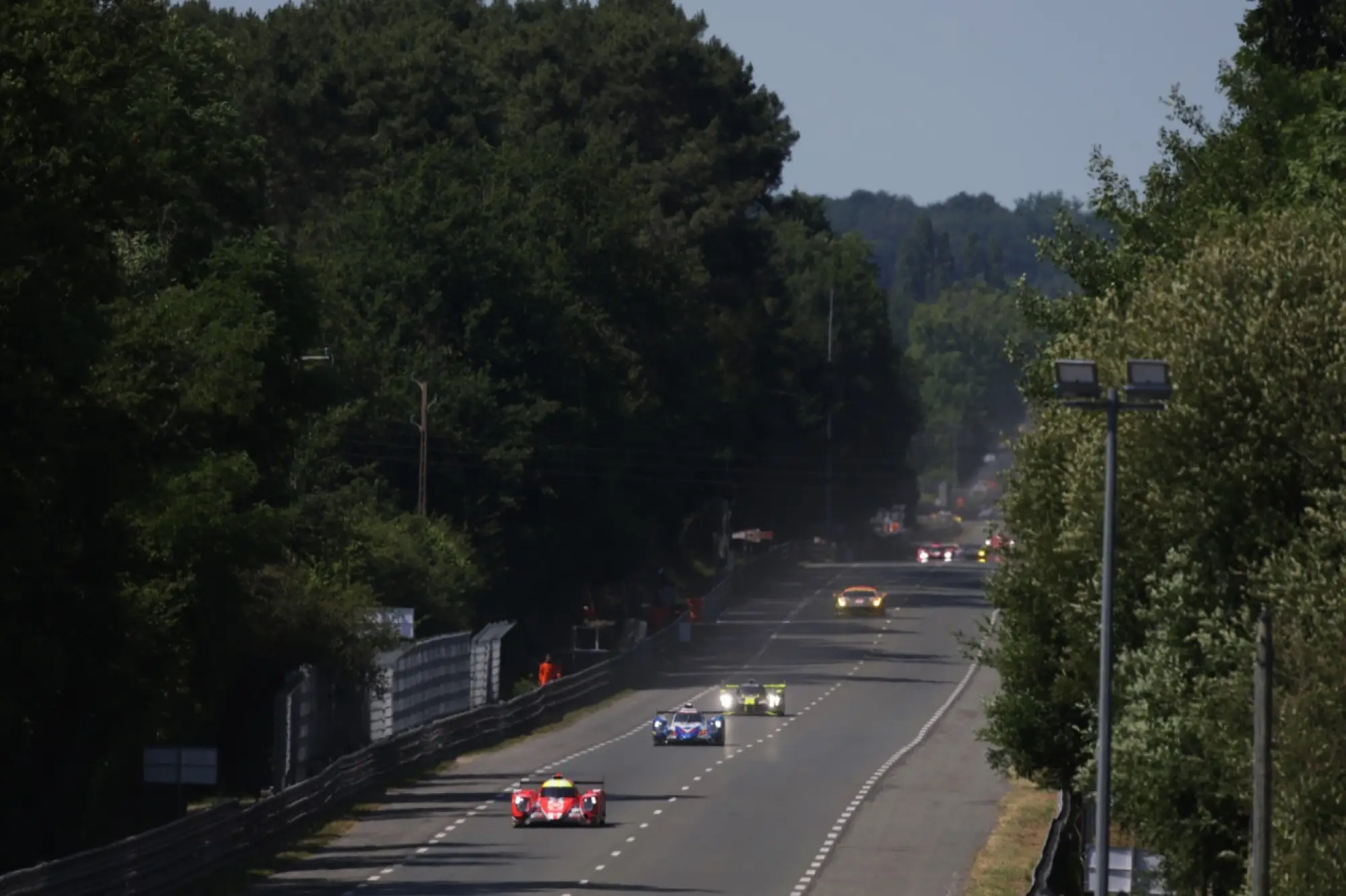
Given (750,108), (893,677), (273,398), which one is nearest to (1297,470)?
(273,398)

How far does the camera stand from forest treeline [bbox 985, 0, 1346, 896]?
25125 millimetres

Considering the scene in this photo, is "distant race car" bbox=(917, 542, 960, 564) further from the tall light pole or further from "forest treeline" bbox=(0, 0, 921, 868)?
the tall light pole

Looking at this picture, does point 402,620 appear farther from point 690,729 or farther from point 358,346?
point 358,346

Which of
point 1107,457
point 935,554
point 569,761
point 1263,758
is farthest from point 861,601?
point 1263,758

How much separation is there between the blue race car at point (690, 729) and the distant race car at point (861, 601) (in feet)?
142

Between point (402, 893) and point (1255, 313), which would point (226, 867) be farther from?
point (1255, 313)

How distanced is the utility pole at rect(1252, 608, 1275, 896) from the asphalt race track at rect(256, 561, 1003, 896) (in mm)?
15122

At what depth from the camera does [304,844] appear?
4434 cm

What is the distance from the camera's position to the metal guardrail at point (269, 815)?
1266 inches

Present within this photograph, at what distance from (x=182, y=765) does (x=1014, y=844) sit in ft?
50.0

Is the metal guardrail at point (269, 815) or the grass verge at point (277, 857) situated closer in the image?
the metal guardrail at point (269, 815)

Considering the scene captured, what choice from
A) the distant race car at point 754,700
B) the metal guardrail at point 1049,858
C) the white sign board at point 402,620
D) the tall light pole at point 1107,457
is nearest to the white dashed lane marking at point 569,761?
the distant race car at point 754,700

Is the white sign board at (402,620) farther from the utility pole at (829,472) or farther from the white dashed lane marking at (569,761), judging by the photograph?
the utility pole at (829,472)

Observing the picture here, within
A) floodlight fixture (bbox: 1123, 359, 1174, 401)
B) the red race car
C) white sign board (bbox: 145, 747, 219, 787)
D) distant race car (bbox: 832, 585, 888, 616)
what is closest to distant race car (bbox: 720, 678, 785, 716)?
the red race car
